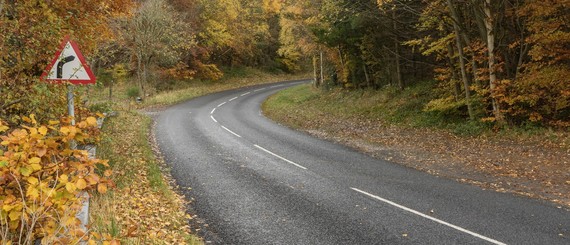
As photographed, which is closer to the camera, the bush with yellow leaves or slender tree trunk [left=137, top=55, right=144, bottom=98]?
the bush with yellow leaves

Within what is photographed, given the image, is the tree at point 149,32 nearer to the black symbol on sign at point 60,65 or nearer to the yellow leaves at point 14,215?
the black symbol on sign at point 60,65

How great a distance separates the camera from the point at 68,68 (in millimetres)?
6629

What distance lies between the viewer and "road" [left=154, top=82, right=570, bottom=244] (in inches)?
258

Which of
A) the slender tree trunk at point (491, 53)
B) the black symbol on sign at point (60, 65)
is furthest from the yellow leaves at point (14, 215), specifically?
the slender tree trunk at point (491, 53)

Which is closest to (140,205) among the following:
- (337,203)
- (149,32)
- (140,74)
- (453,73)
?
(337,203)

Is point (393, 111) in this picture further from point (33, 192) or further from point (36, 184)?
point (33, 192)

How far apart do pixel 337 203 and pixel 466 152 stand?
694 cm

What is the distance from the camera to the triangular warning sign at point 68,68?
6.43m

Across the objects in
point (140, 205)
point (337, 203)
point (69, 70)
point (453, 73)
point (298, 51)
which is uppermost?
point (298, 51)

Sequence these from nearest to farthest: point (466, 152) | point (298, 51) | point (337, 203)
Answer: point (337, 203) < point (466, 152) < point (298, 51)

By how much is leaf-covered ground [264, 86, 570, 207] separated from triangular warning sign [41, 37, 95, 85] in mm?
8845

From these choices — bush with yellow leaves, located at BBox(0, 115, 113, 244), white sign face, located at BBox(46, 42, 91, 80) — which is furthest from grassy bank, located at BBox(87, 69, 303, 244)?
white sign face, located at BBox(46, 42, 91, 80)

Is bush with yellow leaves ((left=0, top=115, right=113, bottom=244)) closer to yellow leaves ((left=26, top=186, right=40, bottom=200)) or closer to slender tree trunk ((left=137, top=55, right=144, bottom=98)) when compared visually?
yellow leaves ((left=26, top=186, right=40, bottom=200))

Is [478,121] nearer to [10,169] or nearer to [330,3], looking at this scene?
[330,3]
